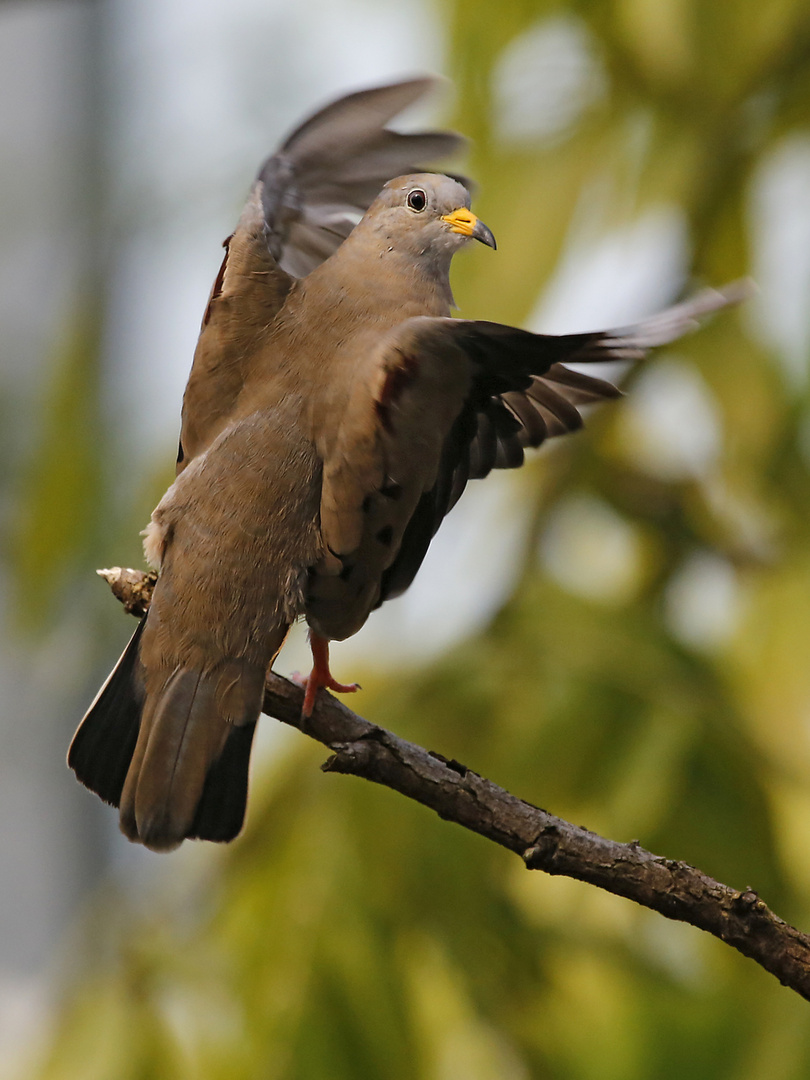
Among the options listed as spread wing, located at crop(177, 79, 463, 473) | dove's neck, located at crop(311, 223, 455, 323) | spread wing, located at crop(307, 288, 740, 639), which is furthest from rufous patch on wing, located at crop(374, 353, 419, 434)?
spread wing, located at crop(177, 79, 463, 473)

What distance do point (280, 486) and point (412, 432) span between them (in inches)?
10.4

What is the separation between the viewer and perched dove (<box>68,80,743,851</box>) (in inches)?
79.2

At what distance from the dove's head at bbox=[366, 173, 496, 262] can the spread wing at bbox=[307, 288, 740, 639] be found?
48 cm

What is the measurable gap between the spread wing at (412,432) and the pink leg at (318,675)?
0.05 meters

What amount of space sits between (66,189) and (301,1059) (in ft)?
15.2

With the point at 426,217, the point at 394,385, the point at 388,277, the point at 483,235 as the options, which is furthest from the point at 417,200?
the point at 394,385

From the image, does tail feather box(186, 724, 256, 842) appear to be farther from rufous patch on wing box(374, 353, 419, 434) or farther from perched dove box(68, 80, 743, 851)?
rufous patch on wing box(374, 353, 419, 434)

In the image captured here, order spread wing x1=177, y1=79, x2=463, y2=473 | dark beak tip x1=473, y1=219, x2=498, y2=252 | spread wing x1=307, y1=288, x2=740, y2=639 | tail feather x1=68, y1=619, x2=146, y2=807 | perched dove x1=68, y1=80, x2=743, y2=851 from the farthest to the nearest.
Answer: dark beak tip x1=473, y1=219, x2=498, y2=252 → spread wing x1=177, y1=79, x2=463, y2=473 → tail feather x1=68, y1=619, x2=146, y2=807 → perched dove x1=68, y1=80, x2=743, y2=851 → spread wing x1=307, y1=288, x2=740, y2=639

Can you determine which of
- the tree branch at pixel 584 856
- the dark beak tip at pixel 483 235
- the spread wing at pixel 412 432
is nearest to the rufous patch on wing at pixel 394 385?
the spread wing at pixel 412 432

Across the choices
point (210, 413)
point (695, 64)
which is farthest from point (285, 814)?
point (695, 64)

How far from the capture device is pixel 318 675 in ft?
6.83

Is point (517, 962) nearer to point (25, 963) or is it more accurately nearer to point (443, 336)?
point (443, 336)

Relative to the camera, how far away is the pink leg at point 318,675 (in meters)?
2.00

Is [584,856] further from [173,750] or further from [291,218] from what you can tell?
[291,218]
